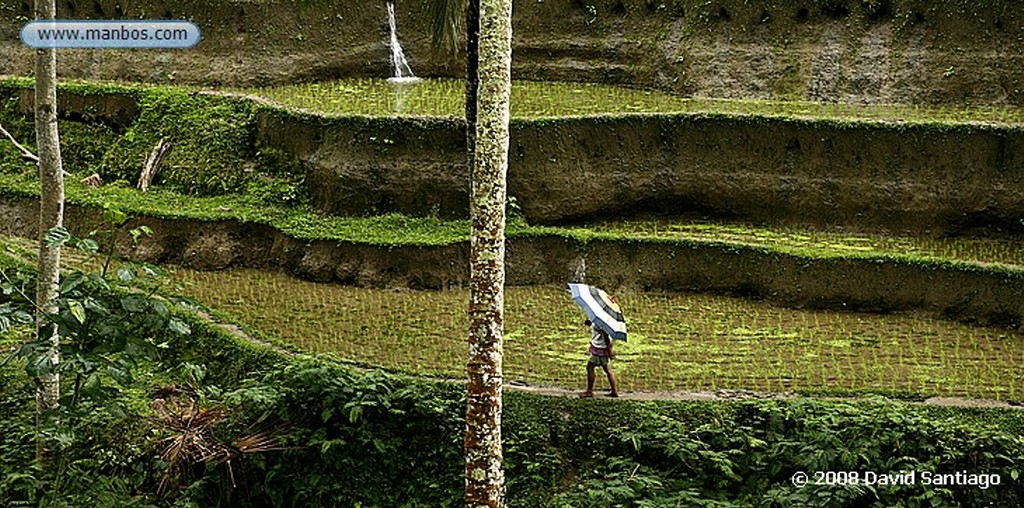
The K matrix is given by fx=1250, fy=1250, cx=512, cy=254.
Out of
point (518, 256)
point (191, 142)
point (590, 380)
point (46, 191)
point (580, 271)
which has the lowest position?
point (590, 380)

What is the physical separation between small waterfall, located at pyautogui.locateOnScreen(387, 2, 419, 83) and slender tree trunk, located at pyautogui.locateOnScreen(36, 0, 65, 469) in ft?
32.1

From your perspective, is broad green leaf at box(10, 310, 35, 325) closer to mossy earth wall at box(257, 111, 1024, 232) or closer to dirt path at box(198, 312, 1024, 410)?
dirt path at box(198, 312, 1024, 410)

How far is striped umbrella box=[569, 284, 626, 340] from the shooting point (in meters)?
8.74

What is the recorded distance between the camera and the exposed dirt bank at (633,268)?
39.3ft

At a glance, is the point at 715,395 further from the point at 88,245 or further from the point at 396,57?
the point at 396,57

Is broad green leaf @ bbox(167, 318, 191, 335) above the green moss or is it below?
below

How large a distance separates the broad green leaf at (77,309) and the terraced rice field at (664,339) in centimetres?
341

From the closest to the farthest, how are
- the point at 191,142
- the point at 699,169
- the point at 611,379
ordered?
1. the point at 611,379
2. the point at 699,169
3. the point at 191,142

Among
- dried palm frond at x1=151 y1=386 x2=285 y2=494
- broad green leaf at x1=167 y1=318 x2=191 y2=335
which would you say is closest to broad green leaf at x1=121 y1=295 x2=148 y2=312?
broad green leaf at x1=167 y1=318 x2=191 y2=335

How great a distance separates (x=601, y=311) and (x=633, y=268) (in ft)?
13.8

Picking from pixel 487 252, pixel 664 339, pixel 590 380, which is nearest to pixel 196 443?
pixel 487 252

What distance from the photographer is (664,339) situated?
1135 centimetres

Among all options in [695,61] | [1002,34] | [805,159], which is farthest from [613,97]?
[1002,34]

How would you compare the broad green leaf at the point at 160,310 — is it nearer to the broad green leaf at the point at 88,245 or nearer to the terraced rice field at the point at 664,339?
the broad green leaf at the point at 88,245
